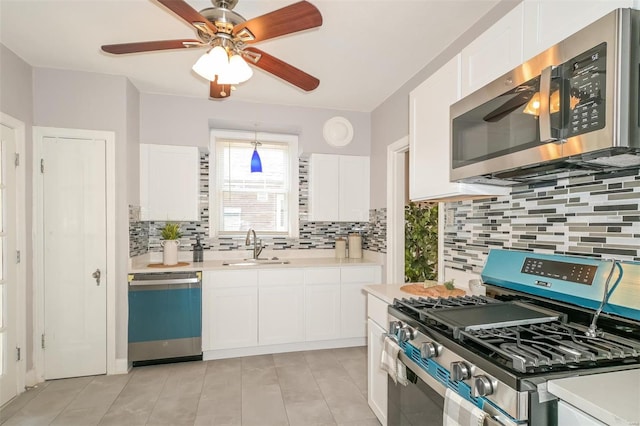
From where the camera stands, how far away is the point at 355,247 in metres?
3.98

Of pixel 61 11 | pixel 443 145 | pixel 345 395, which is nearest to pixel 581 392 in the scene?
pixel 443 145

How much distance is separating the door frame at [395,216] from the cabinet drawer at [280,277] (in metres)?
0.93

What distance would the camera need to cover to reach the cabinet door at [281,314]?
132 inches

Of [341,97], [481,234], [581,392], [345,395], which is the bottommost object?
[345,395]

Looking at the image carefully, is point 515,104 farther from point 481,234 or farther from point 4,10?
point 4,10

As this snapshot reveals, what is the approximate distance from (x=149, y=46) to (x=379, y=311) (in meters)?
2.00

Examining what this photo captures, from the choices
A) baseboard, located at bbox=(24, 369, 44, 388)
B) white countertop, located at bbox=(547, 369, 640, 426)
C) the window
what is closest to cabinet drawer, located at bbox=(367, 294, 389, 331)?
→ white countertop, located at bbox=(547, 369, 640, 426)

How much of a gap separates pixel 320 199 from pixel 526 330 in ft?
9.22

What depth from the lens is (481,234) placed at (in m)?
2.11

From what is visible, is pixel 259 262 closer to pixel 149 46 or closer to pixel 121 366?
pixel 121 366

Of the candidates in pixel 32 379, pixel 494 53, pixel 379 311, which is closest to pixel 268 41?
pixel 494 53

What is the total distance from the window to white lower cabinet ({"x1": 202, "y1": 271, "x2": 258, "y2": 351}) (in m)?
0.77

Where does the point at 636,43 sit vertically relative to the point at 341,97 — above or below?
below

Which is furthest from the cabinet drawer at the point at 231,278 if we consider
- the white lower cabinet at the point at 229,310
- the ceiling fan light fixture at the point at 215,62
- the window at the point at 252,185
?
the ceiling fan light fixture at the point at 215,62
